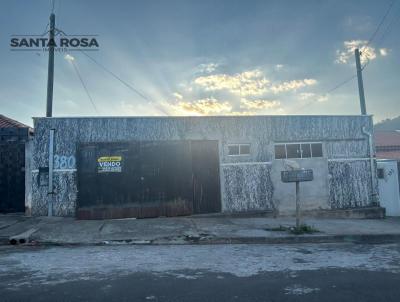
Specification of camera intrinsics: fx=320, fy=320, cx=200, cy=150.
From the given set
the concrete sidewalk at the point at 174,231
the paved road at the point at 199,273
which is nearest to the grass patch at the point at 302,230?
the concrete sidewalk at the point at 174,231

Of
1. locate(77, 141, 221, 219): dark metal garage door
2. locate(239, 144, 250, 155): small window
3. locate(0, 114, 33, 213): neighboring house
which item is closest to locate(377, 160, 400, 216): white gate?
locate(239, 144, 250, 155): small window

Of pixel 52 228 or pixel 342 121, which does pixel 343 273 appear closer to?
pixel 52 228

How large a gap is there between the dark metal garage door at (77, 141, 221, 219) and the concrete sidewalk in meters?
0.59

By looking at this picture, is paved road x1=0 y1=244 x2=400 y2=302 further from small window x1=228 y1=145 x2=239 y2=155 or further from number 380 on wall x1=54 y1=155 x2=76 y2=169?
small window x1=228 y1=145 x2=239 y2=155

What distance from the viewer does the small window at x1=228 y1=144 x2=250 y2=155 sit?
12797mm

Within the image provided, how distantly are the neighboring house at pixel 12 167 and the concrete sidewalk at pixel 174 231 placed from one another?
0.63m

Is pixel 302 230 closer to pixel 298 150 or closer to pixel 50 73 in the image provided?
pixel 298 150

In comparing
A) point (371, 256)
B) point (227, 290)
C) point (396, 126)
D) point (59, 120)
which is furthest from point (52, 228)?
point (396, 126)

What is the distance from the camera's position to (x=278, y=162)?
13008 mm

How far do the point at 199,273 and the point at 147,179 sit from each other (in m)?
6.58

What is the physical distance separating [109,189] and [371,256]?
8456 millimetres

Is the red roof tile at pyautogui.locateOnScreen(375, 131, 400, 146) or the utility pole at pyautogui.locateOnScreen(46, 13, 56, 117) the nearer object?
the utility pole at pyautogui.locateOnScreen(46, 13, 56, 117)

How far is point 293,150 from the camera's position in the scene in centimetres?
1329

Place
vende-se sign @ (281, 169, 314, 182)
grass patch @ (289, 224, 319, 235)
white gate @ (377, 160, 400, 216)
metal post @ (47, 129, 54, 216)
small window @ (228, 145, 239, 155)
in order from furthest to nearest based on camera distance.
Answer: white gate @ (377, 160, 400, 216) → small window @ (228, 145, 239, 155) → metal post @ (47, 129, 54, 216) → vende-se sign @ (281, 169, 314, 182) → grass patch @ (289, 224, 319, 235)
